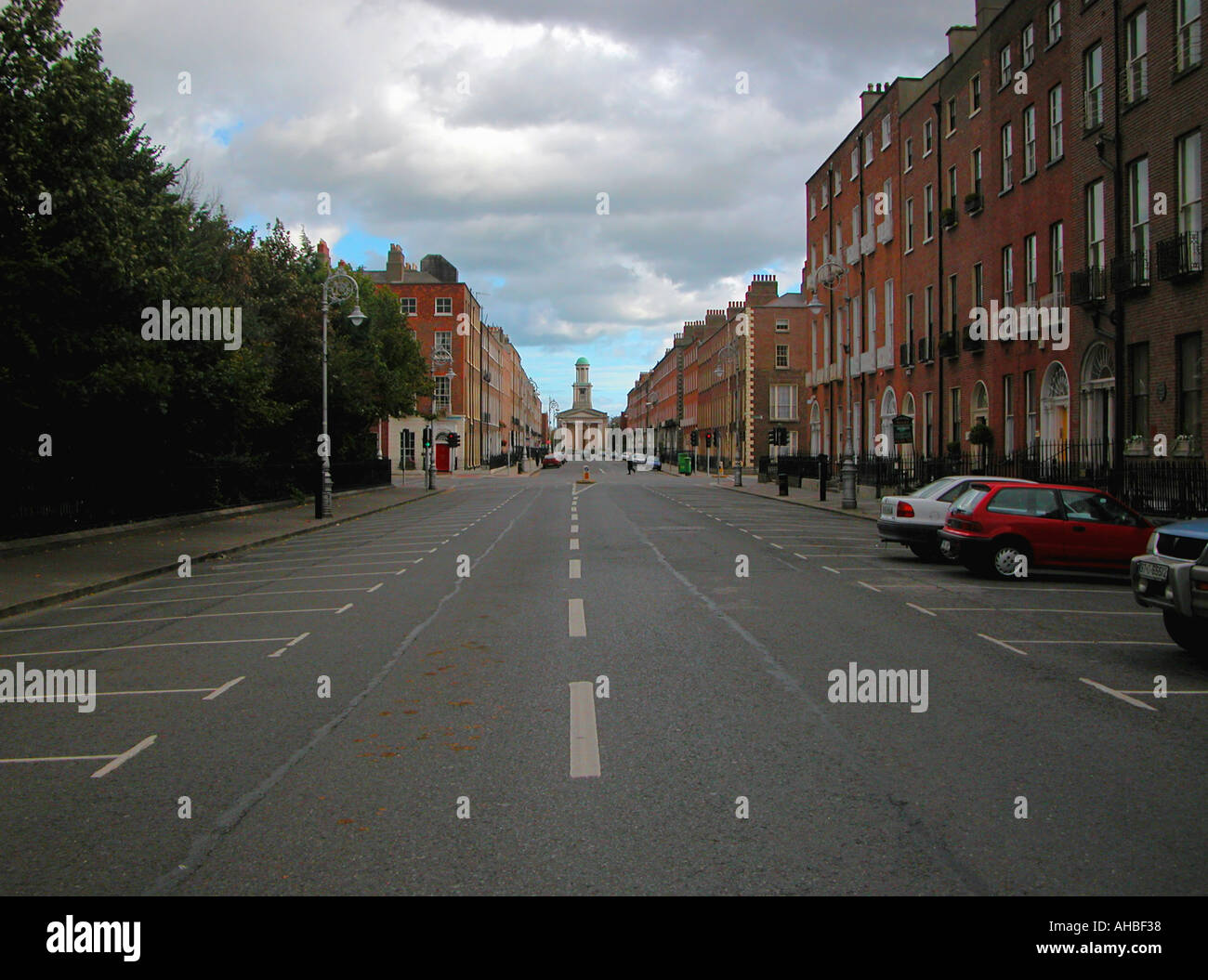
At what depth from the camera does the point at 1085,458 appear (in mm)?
26172

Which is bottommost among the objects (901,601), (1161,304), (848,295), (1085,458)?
(901,601)

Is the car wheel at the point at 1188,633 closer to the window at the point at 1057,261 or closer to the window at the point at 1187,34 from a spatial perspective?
the window at the point at 1187,34

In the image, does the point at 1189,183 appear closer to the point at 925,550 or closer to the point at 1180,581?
the point at 925,550

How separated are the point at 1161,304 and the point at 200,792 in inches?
902

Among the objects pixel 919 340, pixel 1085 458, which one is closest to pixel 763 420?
pixel 919 340

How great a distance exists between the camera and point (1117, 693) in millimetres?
8023

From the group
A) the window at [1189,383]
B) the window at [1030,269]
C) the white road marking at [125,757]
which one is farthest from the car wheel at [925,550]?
the white road marking at [125,757]

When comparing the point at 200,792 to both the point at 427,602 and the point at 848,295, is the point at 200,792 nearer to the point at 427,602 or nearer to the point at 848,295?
the point at 427,602

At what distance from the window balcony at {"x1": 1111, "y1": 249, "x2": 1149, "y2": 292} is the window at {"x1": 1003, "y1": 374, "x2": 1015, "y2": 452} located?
7539mm

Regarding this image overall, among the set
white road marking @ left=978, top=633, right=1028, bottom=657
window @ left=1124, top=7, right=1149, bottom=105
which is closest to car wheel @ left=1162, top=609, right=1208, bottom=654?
white road marking @ left=978, top=633, right=1028, bottom=657

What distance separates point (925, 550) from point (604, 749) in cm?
1373

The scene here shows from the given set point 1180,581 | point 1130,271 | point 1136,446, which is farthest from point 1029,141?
point 1180,581

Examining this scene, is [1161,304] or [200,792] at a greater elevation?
[1161,304]

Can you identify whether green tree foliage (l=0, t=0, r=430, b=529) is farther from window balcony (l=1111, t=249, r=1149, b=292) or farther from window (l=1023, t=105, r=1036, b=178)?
window (l=1023, t=105, r=1036, b=178)
